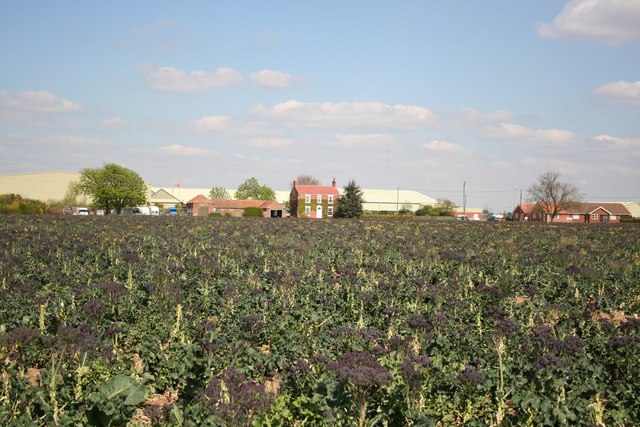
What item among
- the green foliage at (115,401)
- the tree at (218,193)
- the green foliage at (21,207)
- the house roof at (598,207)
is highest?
the tree at (218,193)

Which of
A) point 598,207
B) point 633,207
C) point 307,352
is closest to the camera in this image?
point 307,352

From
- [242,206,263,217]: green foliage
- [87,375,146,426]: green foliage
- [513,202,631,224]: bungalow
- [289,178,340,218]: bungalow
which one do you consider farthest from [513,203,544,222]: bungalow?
[87,375,146,426]: green foliage

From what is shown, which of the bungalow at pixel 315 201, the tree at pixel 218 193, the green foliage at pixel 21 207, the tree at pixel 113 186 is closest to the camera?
the green foliage at pixel 21 207

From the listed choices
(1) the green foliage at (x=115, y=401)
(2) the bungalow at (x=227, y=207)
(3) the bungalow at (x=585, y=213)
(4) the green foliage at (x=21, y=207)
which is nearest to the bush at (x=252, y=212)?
(2) the bungalow at (x=227, y=207)

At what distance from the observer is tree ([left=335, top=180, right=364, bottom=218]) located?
9125 centimetres

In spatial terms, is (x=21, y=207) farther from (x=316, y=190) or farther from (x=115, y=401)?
(x=115, y=401)

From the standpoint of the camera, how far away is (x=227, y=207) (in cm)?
12381

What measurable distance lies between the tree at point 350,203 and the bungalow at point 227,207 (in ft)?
49.4

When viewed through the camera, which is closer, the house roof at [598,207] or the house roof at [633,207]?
the house roof at [598,207]


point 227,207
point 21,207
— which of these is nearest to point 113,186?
point 227,207

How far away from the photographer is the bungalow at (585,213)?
422 feet

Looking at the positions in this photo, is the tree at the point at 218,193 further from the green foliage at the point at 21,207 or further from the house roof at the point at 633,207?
the house roof at the point at 633,207

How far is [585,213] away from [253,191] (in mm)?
89389

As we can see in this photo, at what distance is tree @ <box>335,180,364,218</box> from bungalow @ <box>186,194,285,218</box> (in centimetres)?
1507
